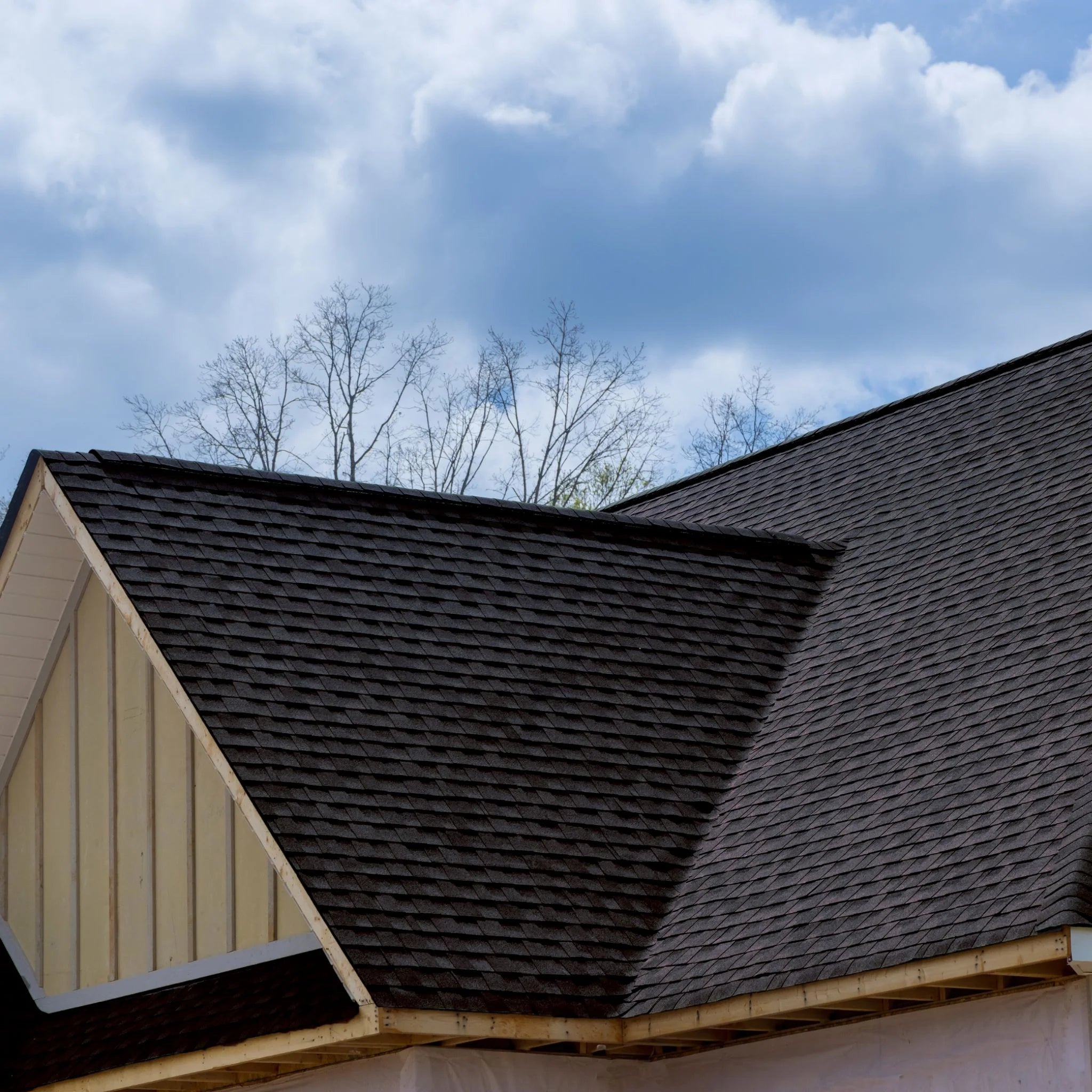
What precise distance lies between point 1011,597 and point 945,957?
3454 mm

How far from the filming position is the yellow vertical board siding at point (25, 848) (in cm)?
1088

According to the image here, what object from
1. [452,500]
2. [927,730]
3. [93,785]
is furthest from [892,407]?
[93,785]

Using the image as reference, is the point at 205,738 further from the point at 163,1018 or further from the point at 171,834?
the point at 163,1018

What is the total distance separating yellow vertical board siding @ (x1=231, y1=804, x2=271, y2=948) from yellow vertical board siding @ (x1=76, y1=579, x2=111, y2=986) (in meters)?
1.32

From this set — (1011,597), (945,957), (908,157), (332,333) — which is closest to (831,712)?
(1011,597)

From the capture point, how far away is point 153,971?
9.70m

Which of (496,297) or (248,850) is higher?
(496,297)

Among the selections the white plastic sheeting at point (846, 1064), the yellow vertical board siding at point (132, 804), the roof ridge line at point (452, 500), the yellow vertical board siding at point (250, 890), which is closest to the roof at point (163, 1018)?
the yellow vertical board siding at point (250, 890)

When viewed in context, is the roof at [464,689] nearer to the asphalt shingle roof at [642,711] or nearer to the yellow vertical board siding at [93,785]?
the asphalt shingle roof at [642,711]

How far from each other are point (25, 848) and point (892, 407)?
7.36m

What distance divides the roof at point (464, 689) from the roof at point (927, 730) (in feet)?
1.08

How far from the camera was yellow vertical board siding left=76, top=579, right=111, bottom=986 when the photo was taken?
33.8 ft

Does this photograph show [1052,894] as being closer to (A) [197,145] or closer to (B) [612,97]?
(B) [612,97]

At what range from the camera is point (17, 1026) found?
405 inches
